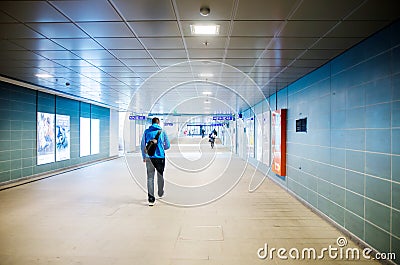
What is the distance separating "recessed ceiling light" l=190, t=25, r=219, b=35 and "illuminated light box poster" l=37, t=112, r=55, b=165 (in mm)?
7572

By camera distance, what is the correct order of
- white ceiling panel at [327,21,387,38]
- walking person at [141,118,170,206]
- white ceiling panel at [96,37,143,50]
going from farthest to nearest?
walking person at [141,118,170,206]
white ceiling panel at [96,37,143,50]
white ceiling panel at [327,21,387,38]


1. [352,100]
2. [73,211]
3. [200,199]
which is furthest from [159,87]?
[352,100]

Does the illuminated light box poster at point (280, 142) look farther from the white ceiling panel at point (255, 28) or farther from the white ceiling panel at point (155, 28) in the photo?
the white ceiling panel at point (155, 28)

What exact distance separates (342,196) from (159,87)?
5.53 metres

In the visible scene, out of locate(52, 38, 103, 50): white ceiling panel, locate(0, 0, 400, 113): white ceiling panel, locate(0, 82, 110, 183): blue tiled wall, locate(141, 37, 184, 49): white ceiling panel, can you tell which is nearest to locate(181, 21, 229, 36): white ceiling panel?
locate(0, 0, 400, 113): white ceiling panel

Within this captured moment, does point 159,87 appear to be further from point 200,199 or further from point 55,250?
point 55,250

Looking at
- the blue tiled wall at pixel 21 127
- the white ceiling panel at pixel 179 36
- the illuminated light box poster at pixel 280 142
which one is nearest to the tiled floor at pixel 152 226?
the illuminated light box poster at pixel 280 142

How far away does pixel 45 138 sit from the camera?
31.1 ft

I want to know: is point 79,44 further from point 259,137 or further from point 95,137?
point 95,137

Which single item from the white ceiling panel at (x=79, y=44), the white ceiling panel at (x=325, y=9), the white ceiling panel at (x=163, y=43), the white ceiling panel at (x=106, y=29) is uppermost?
the white ceiling panel at (x=79, y=44)

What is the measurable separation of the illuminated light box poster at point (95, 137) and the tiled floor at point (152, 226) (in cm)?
612

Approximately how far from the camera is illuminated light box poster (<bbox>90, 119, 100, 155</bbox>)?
13516mm

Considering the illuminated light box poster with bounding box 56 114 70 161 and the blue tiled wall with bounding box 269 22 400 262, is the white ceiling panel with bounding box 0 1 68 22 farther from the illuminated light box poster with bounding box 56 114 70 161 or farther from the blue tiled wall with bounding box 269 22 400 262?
the illuminated light box poster with bounding box 56 114 70 161

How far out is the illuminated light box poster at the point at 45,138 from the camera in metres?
9.12
